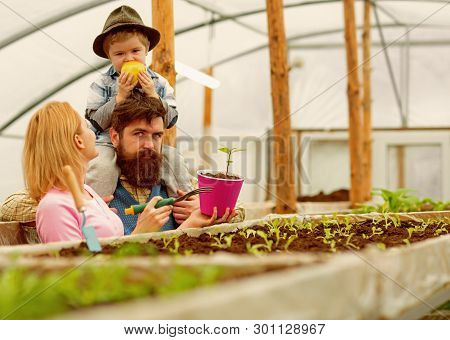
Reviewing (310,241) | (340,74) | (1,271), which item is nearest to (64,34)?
(310,241)

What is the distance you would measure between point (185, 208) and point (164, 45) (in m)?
1.00

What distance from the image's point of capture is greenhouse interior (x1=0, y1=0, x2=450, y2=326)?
3.33 ft

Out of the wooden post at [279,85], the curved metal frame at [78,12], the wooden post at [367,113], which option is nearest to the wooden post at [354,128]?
the wooden post at [367,113]

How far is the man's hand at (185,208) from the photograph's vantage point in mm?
Answer: 2496

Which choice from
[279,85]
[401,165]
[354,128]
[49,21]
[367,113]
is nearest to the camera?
[279,85]

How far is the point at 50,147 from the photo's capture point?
1780 millimetres

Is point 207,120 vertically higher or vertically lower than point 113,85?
higher

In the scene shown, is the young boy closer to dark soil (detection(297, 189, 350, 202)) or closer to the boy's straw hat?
the boy's straw hat

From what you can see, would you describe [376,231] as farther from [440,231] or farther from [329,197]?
[329,197]

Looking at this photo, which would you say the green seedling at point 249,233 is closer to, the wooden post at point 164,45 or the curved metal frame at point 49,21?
the wooden post at point 164,45

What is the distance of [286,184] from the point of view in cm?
459

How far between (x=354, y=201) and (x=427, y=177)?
7.14 feet

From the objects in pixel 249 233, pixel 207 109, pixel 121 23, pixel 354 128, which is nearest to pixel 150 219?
pixel 249 233
